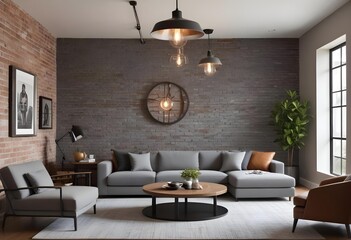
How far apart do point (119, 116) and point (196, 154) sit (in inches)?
79.0

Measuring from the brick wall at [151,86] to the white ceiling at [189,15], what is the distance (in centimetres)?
47

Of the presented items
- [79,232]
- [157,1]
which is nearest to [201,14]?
[157,1]

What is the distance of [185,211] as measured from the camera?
6059 millimetres

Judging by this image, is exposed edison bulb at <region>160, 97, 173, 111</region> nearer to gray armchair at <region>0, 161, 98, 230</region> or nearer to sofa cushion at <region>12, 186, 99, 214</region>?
gray armchair at <region>0, 161, 98, 230</region>

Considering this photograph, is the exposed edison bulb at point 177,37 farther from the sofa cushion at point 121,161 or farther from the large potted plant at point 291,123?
the large potted plant at point 291,123

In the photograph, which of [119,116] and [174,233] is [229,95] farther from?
[174,233]

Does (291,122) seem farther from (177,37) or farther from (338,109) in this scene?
(177,37)

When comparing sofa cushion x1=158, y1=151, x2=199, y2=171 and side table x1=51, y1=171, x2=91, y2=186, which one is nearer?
side table x1=51, y1=171, x2=91, y2=186

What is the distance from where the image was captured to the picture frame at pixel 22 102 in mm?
6453

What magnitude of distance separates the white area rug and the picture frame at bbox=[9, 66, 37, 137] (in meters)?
1.86

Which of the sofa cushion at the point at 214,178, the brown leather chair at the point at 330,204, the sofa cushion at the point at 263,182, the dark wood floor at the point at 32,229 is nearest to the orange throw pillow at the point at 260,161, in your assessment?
the sofa cushion at the point at 214,178

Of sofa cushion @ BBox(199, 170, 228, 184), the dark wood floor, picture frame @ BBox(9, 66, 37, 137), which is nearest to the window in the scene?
sofa cushion @ BBox(199, 170, 228, 184)

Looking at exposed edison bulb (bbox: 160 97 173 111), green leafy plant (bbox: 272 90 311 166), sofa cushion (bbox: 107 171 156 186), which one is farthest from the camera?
exposed edison bulb (bbox: 160 97 173 111)

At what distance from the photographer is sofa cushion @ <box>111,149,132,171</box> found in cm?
802
